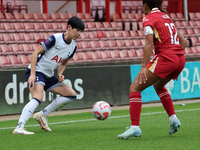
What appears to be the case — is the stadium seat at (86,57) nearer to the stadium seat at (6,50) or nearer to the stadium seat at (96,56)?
the stadium seat at (96,56)

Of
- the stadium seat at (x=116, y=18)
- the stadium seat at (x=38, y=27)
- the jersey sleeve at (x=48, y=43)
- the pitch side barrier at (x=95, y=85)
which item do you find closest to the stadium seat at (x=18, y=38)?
the stadium seat at (x=38, y=27)

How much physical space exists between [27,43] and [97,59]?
122 inches

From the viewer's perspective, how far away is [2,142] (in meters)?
4.64

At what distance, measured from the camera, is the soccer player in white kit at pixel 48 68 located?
5219mm

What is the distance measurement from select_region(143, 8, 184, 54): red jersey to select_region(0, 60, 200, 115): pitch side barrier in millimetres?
5905

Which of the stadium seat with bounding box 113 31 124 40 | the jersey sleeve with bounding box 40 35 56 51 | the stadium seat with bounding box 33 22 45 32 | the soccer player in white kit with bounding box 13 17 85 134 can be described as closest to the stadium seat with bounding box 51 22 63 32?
the stadium seat with bounding box 33 22 45 32

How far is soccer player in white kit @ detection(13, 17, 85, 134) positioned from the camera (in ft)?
17.1

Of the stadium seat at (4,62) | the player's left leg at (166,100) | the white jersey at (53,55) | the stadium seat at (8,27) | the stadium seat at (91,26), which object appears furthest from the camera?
the stadium seat at (91,26)

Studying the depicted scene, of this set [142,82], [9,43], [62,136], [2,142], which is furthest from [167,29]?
[9,43]

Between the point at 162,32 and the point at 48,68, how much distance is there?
209 centimetres

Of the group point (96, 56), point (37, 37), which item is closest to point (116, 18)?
point (96, 56)

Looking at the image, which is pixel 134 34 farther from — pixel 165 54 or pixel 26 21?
pixel 165 54

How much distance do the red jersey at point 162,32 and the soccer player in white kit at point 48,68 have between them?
4.46 ft

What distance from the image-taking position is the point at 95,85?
10.8 metres
